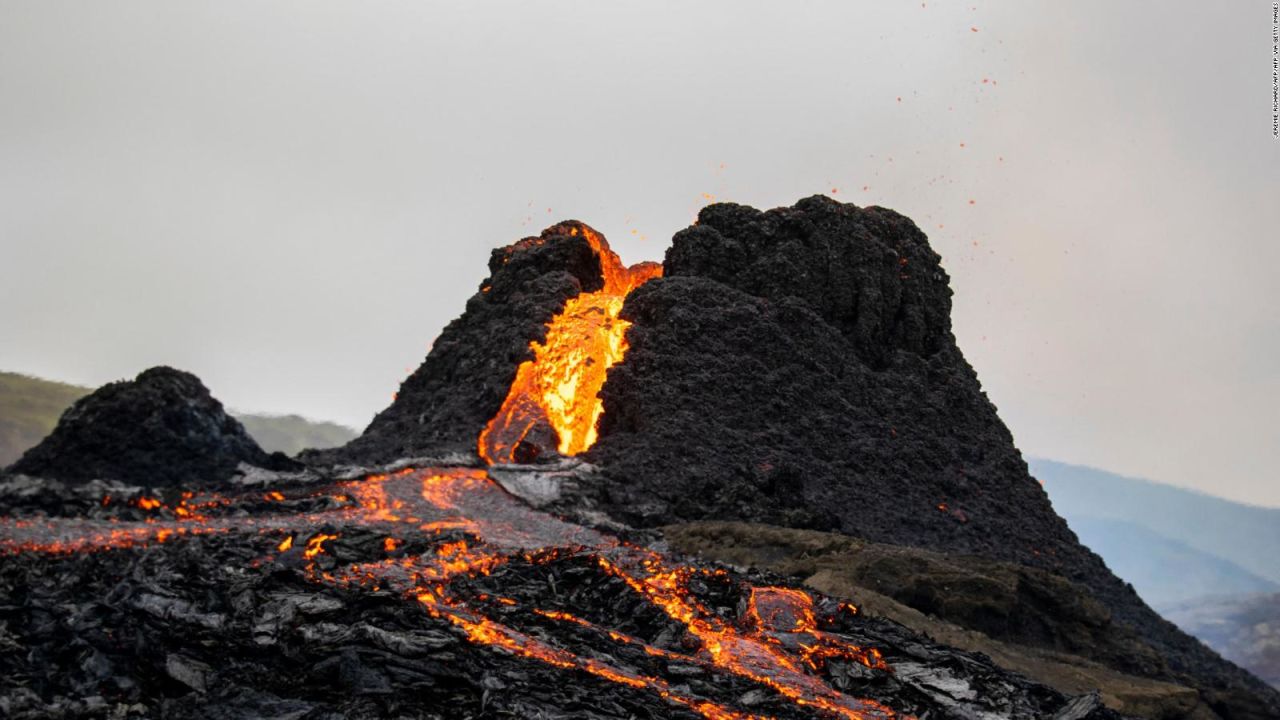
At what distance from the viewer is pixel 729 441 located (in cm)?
4719

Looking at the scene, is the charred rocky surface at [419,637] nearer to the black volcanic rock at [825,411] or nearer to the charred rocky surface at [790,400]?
the charred rocky surface at [790,400]

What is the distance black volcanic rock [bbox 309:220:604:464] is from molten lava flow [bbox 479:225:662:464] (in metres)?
0.81

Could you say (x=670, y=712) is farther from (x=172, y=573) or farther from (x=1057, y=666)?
(x=1057, y=666)

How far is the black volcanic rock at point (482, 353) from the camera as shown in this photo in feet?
168

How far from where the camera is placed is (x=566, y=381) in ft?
171

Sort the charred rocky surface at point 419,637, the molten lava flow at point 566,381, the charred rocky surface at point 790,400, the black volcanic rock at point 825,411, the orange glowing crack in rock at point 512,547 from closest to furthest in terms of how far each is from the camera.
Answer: the charred rocky surface at point 419,637
the orange glowing crack in rock at point 512,547
the black volcanic rock at point 825,411
the charred rocky surface at point 790,400
the molten lava flow at point 566,381

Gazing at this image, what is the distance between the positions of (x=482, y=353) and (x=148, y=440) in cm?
1972

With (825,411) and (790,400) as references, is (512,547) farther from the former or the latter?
(825,411)

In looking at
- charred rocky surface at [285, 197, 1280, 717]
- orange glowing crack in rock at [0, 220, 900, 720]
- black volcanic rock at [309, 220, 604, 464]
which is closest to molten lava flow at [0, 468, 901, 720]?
orange glowing crack in rock at [0, 220, 900, 720]

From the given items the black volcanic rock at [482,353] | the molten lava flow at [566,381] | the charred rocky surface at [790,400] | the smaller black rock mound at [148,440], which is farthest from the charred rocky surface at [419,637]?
the black volcanic rock at [482,353]

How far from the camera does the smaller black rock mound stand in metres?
39.8

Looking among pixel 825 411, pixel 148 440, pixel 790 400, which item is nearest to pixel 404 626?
pixel 148 440

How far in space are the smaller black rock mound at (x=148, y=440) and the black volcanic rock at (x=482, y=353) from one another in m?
8.11

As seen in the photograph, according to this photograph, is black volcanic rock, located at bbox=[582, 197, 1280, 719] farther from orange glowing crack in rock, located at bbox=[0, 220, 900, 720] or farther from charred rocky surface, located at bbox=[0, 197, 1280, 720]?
orange glowing crack in rock, located at bbox=[0, 220, 900, 720]
